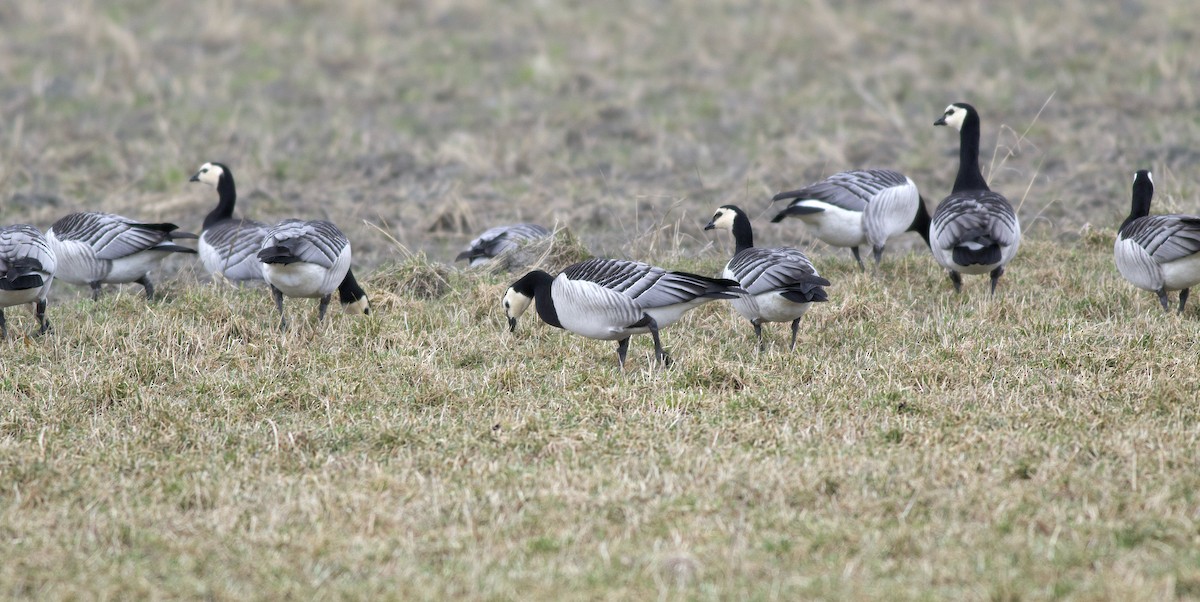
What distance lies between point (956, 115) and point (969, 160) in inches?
30.4

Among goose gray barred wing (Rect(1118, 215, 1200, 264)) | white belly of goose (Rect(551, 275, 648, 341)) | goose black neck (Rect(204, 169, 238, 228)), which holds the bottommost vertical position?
white belly of goose (Rect(551, 275, 648, 341))

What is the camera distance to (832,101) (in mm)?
16734

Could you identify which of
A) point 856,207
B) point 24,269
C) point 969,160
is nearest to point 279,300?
point 24,269

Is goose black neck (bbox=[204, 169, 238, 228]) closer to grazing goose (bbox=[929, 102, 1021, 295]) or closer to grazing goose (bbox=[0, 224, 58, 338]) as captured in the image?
grazing goose (bbox=[0, 224, 58, 338])

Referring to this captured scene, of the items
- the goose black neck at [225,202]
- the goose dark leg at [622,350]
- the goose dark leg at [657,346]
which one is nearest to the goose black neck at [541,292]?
the goose dark leg at [622,350]

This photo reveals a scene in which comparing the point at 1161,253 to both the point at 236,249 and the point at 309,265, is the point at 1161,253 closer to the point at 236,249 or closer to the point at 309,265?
the point at 309,265

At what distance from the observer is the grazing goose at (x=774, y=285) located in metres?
7.58

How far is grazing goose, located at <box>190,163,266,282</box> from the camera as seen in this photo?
9.95m

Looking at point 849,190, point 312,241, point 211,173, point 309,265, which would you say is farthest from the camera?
point 211,173

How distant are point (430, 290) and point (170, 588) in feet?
17.0

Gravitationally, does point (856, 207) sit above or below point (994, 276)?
above

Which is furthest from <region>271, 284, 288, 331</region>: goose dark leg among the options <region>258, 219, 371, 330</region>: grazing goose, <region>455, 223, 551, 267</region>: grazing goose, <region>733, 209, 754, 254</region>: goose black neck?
<region>733, 209, 754, 254</region>: goose black neck

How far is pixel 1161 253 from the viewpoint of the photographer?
26.6 feet

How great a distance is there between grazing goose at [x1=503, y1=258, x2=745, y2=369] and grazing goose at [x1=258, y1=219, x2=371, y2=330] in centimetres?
181
